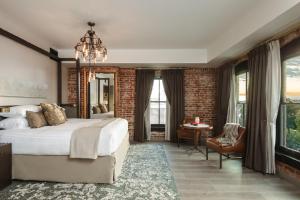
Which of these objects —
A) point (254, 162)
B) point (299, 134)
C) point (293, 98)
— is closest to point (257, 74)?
point (293, 98)

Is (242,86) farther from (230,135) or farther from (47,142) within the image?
(47,142)

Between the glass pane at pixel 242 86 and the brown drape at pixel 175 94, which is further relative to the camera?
the brown drape at pixel 175 94

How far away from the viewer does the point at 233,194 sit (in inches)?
105

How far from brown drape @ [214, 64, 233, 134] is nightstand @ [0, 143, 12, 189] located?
4.70 m

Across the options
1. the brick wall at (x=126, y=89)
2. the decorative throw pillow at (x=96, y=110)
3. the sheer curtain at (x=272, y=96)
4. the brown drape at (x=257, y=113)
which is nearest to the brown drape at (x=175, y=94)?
the brick wall at (x=126, y=89)

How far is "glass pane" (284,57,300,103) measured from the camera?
3145 mm

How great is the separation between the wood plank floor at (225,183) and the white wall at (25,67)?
3344 millimetres

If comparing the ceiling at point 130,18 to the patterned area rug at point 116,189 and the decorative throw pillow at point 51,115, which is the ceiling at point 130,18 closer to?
the decorative throw pillow at point 51,115

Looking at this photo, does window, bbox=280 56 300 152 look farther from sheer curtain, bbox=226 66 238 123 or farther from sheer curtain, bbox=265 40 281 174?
sheer curtain, bbox=226 66 238 123

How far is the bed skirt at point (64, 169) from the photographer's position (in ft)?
9.47

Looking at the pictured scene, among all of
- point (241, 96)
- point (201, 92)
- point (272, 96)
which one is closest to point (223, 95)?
point (241, 96)

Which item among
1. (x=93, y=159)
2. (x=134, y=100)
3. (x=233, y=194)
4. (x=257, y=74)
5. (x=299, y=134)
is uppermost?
(x=257, y=74)

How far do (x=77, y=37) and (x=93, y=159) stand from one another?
2825 millimetres

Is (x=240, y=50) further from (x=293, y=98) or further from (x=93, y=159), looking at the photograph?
(x=93, y=159)
